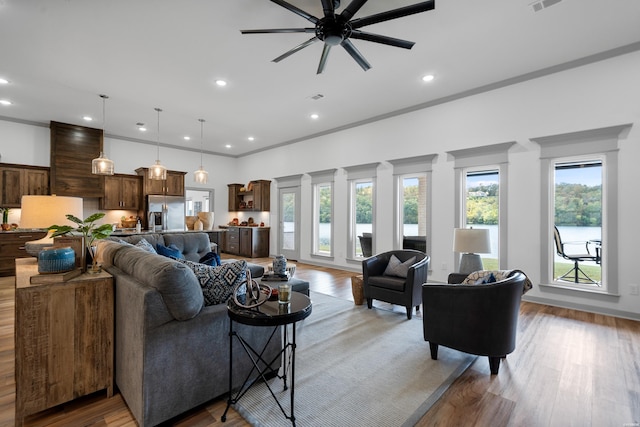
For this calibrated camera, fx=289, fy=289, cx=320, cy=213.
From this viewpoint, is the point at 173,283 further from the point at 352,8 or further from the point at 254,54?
the point at 254,54

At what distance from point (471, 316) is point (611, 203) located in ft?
9.90

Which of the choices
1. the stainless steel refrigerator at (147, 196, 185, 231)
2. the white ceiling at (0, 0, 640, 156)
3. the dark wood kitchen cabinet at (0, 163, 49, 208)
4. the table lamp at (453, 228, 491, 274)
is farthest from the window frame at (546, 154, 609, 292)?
the dark wood kitchen cabinet at (0, 163, 49, 208)

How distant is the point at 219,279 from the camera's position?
6.41 ft

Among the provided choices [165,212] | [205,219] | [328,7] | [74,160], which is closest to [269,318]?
[328,7]

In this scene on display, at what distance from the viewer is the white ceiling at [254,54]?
9.74 ft

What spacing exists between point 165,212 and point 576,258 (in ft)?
28.2

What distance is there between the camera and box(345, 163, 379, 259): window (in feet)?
20.4

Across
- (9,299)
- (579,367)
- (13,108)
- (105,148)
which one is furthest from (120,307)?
(105,148)

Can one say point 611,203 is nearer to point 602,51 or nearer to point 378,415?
point 602,51

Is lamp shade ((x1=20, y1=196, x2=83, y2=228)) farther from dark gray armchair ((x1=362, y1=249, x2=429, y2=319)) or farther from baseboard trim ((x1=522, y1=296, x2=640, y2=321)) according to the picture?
baseboard trim ((x1=522, y1=296, x2=640, y2=321))

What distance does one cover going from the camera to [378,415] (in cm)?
183

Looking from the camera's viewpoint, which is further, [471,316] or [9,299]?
[9,299]

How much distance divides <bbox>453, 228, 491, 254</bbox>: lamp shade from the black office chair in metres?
1.73

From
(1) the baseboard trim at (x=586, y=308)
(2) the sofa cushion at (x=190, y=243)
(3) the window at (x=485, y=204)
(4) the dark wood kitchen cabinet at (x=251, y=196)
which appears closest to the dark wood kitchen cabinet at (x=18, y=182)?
(2) the sofa cushion at (x=190, y=243)
